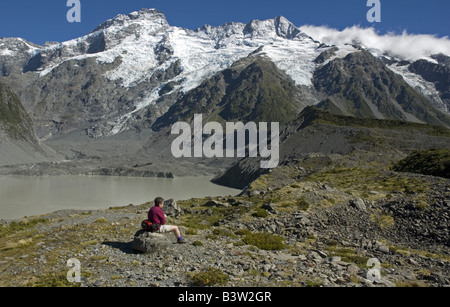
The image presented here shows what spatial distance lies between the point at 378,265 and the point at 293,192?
17963 mm

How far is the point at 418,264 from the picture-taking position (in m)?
19.6

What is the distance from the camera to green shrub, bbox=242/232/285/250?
2042 centimetres

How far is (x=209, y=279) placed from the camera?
14117 millimetres

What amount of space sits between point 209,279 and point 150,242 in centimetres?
418

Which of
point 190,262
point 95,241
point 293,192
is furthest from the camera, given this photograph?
point 293,192

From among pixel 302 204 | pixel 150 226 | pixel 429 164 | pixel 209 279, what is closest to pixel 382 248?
pixel 302 204

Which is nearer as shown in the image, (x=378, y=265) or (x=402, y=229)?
(x=378, y=265)

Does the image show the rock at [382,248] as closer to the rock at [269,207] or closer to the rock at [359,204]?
the rock at [359,204]

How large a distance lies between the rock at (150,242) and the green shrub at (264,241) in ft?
17.5

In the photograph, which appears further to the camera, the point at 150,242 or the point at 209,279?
the point at 150,242

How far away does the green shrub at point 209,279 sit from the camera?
13.9 meters

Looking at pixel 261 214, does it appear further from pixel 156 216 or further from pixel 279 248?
pixel 156 216
